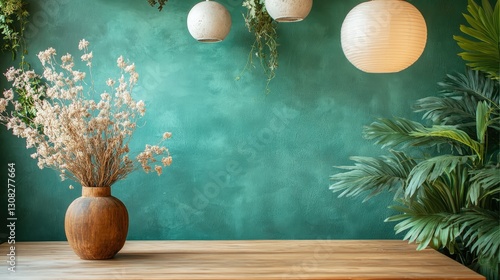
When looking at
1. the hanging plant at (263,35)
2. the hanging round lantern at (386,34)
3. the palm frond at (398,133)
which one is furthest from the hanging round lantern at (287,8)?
the palm frond at (398,133)

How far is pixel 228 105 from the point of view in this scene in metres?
3.81

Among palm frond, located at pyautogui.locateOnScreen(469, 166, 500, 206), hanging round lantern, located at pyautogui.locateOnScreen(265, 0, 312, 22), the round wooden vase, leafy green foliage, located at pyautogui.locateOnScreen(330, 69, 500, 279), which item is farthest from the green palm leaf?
the round wooden vase

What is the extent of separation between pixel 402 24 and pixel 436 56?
1.01 m

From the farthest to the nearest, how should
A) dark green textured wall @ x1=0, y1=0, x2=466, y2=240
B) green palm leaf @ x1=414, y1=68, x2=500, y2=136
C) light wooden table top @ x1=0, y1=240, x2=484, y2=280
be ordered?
dark green textured wall @ x1=0, y1=0, x2=466, y2=240 < green palm leaf @ x1=414, y1=68, x2=500, y2=136 < light wooden table top @ x1=0, y1=240, x2=484, y2=280

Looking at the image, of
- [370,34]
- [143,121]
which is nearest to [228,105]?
[143,121]

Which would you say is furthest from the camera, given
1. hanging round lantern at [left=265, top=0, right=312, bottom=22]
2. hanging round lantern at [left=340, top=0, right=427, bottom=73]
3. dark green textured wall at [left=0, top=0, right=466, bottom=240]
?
dark green textured wall at [left=0, top=0, right=466, bottom=240]

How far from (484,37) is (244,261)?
174cm

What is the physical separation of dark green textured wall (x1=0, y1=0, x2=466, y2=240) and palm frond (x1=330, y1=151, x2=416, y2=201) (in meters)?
0.37

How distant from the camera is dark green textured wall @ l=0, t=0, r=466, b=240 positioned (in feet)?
Result: 12.4

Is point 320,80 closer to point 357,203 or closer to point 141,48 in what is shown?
point 357,203

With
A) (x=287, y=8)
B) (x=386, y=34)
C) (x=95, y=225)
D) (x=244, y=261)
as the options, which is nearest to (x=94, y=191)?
(x=95, y=225)

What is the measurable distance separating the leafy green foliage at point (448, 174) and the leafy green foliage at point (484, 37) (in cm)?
24

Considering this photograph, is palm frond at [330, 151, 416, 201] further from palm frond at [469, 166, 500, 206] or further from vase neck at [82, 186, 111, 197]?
vase neck at [82, 186, 111, 197]

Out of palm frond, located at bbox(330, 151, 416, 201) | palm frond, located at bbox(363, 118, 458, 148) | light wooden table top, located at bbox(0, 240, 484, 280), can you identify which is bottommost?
light wooden table top, located at bbox(0, 240, 484, 280)
